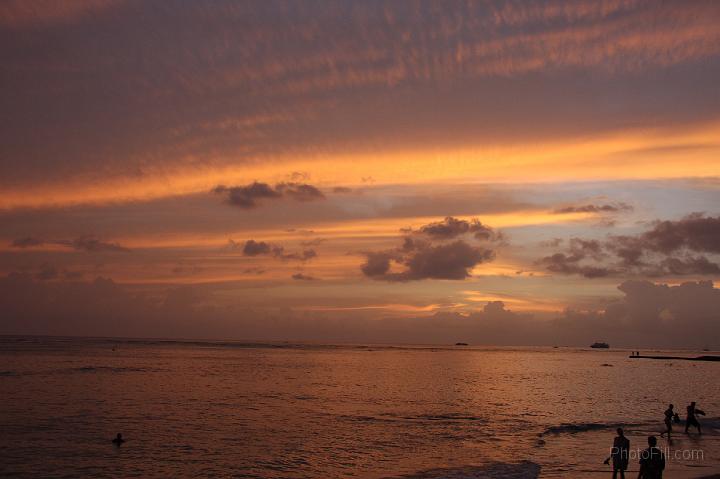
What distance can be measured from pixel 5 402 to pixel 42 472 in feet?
99.3

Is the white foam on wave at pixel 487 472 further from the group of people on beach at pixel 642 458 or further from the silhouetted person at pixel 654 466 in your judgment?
the silhouetted person at pixel 654 466

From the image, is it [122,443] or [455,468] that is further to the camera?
[122,443]

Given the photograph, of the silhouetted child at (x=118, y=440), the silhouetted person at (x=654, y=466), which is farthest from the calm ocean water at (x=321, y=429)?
the silhouetted person at (x=654, y=466)

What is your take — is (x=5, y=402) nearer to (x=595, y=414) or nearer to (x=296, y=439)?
(x=296, y=439)

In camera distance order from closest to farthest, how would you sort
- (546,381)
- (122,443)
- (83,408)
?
1. (122,443)
2. (83,408)
3. (546,381)

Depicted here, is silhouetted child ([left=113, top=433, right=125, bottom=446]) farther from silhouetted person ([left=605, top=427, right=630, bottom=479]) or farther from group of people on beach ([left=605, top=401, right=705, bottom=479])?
silhouetted person ([left=605, top=427, right=630, bottom=479])

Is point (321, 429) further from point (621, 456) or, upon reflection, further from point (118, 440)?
point (621, 456)

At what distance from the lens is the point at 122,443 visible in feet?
127

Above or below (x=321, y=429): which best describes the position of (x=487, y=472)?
above

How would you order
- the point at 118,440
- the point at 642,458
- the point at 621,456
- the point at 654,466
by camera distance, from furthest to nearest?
the point at 118,440
the point at 621,456
the point at 642,458
the point at 654,466

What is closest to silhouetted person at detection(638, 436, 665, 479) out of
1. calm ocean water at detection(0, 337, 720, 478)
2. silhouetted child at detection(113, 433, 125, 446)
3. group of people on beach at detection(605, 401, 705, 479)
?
group of people on beach at detection(605, 401, 705, 479)

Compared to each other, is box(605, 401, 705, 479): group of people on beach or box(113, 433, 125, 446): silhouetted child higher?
box(605, 401, 705, 479): group of people on beach

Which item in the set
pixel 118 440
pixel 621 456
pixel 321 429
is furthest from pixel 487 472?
pixel 118 440

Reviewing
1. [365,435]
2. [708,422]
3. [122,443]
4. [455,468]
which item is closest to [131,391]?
[122,443]
